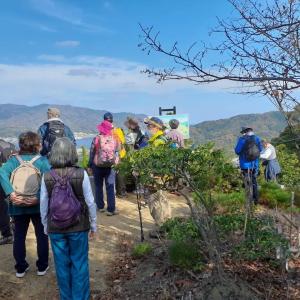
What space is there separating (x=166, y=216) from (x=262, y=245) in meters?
2.22

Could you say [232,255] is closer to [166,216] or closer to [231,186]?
[166,216]

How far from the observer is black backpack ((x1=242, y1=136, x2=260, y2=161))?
880cm

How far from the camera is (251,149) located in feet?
28.9

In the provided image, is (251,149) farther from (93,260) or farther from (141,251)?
(93,260)

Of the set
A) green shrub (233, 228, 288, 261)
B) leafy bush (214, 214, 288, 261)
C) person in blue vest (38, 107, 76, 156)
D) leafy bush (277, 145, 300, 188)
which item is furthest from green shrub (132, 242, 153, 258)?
leafy bush (277, 145, 300, 188)

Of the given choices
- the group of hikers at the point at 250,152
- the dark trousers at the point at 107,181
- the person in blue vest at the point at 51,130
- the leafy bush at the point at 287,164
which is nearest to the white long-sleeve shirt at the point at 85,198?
the person in blue vest at the point at 51,130

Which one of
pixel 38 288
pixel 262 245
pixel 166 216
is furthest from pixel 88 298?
pixel 166 216

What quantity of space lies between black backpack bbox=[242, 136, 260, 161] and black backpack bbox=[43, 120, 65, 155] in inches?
147

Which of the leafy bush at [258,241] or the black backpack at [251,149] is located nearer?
the leafy bush at [258,241]

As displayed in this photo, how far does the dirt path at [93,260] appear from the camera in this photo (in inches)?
204

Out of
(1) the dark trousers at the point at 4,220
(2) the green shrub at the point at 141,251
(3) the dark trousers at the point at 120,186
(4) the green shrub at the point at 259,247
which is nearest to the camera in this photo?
(4) the green shrub at the point at 259,247

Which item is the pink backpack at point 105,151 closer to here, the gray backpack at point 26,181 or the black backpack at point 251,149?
the black backpack at point 251,149

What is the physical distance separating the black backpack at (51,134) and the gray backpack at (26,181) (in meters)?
1.97

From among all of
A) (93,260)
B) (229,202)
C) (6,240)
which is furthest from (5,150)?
(229,202)
